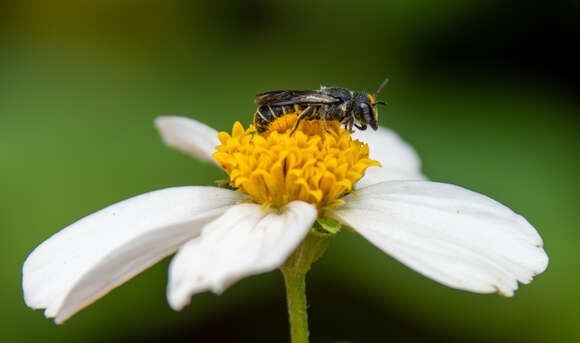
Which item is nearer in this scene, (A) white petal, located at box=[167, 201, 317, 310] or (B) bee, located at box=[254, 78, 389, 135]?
(A) white petal, located at box=[167, 201, 317, 310]

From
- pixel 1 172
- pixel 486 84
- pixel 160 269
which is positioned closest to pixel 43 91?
pixel 1 172

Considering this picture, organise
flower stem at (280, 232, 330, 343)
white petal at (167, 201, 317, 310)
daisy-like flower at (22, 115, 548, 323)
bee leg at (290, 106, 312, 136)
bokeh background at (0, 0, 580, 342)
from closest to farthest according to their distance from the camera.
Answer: white petal at (167, 201, 317, 310) → daisy-like flower at (22, 115, 548, 323) → flower stem at (280, 232, 330, 343) → bee leg at (290, 106, 312, 136) → bokeh background at (0, 0, 580, 342)

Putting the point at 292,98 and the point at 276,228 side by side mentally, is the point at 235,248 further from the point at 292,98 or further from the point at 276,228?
the point at 292,98

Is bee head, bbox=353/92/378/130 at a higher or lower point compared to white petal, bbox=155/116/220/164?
higher

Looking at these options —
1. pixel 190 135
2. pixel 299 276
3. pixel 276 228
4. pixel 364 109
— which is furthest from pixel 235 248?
pixel 190 135

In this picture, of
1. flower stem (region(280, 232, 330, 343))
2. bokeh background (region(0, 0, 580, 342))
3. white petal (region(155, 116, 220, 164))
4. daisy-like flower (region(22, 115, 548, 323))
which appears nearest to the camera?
daisy-like flower (region(22, 115, 548, 323))

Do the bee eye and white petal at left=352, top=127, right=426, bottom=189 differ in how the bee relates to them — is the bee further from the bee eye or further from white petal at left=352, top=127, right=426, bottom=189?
white petal at left=352, top=127, right=426, bottom=189

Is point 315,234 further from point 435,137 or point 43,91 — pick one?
point 43,91

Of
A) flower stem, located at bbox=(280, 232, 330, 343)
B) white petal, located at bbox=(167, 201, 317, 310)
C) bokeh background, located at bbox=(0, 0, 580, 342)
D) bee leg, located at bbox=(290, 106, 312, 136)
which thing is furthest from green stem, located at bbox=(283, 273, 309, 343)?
bokeh background, located at bbox=(0, 0, 580, 342)
